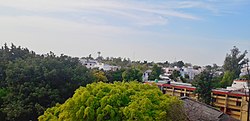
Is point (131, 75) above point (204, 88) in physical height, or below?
above

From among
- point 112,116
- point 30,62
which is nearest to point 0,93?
point 30,62

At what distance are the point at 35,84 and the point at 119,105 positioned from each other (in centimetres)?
830

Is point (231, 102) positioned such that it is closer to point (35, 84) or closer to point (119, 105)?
point (35, 84)

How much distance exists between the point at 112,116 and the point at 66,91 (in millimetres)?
8410

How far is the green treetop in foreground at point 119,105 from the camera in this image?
7383 millimetres

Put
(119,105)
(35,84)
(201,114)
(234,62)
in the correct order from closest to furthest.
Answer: (119,105) → (201,114) → (35,84) → (234,62)

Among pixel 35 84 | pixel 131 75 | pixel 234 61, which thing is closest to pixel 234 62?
pixel 234 61

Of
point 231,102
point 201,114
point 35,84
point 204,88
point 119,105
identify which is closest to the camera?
point 119,105

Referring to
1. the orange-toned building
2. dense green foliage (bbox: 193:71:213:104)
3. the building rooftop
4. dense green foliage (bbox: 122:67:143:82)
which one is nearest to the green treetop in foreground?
the building rooftop

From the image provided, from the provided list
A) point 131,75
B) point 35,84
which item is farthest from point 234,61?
point 35,84

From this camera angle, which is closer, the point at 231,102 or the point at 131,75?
the point at 231,102

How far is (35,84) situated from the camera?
14.9 m

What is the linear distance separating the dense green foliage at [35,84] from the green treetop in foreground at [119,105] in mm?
5475

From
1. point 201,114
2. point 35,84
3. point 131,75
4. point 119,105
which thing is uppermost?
point 131,75
